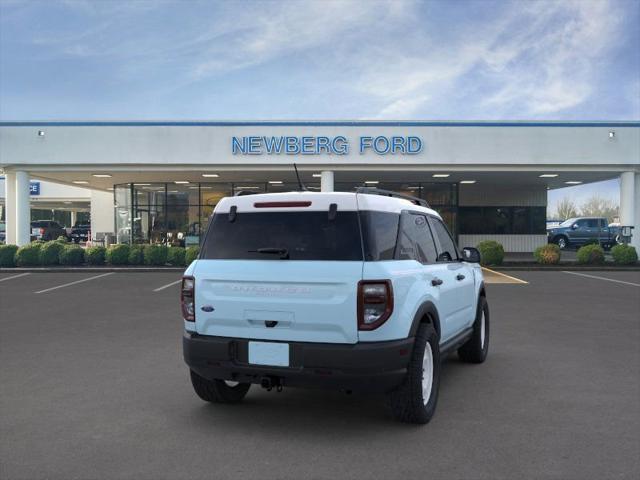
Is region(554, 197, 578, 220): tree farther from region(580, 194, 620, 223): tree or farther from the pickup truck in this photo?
the pickup truck

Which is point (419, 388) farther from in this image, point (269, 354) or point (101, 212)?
point (101, 212)

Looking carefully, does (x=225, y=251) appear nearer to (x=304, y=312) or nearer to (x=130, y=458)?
(x=304, y=312)

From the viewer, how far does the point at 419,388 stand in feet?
15.0

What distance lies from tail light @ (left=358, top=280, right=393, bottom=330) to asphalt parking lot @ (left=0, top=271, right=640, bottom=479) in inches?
35.8

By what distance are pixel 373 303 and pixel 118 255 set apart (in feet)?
60.3

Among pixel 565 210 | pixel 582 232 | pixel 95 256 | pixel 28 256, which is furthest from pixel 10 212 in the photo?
pixel 565 210

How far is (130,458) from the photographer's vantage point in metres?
4.06

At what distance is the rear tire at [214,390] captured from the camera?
5109 mm

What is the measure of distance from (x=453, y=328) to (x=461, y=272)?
71 centimetres

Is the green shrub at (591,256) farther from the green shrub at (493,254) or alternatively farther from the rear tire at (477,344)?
the rear tire at (477,344)

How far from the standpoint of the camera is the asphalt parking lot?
3.93 meters

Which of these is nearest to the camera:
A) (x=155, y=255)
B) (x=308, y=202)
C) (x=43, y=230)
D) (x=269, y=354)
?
(x=269, y=354)

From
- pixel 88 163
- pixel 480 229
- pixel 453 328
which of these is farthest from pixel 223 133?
pixel 453 328

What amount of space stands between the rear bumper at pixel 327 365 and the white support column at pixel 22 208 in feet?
68.5
